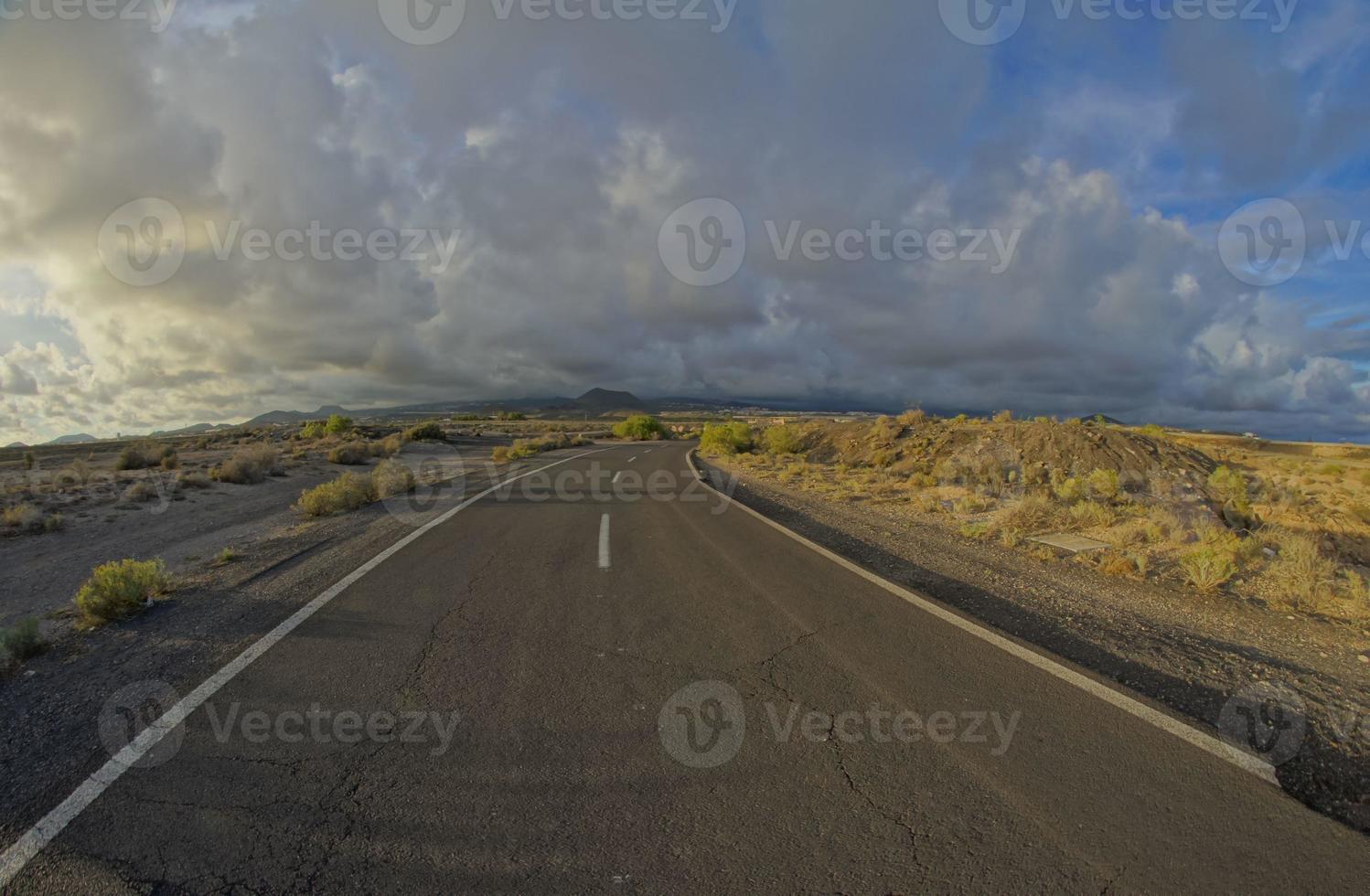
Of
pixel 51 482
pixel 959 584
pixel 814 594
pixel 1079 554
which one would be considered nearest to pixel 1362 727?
pixel 959 584

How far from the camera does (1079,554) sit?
28.2 ft

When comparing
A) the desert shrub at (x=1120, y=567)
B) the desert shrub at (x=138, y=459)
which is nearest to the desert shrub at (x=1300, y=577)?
the desert shrub at (x=1120, y=567)

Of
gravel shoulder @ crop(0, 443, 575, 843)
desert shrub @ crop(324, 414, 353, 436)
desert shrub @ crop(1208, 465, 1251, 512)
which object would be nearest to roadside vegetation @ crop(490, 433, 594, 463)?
gravel shoulder @ crop(0, 443, 575, 843)

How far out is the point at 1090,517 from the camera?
35.3 ft

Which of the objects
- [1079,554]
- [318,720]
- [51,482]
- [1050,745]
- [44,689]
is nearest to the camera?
[1050,745]

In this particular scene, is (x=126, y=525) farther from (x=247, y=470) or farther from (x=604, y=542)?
(x=604, y=542)

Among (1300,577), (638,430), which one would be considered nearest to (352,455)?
(1300,577)

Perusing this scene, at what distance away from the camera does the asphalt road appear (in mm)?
2578

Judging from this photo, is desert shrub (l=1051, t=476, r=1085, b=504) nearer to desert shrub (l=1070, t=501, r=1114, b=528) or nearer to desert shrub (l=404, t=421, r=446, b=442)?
desert shrub (l=1070, t=501, r=1114, b=528)

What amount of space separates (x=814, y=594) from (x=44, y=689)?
6.26 m

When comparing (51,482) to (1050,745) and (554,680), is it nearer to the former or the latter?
(554,680)

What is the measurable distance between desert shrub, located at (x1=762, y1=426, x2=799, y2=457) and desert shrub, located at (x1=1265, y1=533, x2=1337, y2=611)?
23.6m

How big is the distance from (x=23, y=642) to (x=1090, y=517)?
13825mm

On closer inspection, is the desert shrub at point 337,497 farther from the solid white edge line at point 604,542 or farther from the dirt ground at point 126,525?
the solid white edge line at point 604,542
